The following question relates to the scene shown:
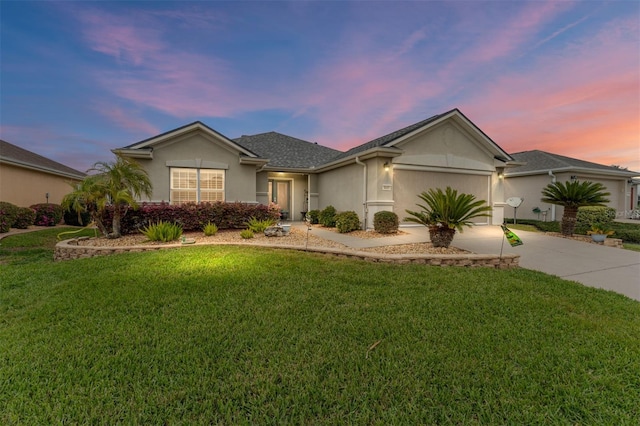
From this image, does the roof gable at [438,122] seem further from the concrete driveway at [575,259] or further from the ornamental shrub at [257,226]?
the ornamental shrub at [257,226]

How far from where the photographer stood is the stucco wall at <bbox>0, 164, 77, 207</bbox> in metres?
12.5

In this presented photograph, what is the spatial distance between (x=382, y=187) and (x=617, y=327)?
303 inches

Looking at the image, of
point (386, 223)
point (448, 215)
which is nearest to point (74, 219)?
point (386, 223)

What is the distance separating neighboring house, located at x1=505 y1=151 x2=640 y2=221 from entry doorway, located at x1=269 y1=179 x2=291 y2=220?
544 inches

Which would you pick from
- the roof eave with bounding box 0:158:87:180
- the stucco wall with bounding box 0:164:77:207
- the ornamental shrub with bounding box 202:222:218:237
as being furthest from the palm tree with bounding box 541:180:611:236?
the roof eave with bounding box 0:158:87:180

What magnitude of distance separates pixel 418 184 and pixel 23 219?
17770 mm

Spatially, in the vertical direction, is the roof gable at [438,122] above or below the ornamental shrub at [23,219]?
above

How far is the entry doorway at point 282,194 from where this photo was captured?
50.5 ft

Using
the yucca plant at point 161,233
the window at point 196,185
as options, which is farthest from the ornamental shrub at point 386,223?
the window at point 196,185

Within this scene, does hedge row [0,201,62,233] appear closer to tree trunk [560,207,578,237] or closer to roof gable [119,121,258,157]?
roof gable [119,121,258,157]

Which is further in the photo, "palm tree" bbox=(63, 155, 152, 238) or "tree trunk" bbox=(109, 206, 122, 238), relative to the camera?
"tree trunk" bbox=(109, 206, 122, 238)

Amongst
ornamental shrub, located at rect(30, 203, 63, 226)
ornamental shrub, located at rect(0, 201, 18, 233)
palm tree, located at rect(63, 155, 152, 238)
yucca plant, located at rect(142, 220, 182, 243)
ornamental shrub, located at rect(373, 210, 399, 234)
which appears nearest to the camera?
palm tree, located at rect(63, 155, 152, 238)

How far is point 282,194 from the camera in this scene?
51.3 ft

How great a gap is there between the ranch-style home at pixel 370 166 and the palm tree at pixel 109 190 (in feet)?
6.76
